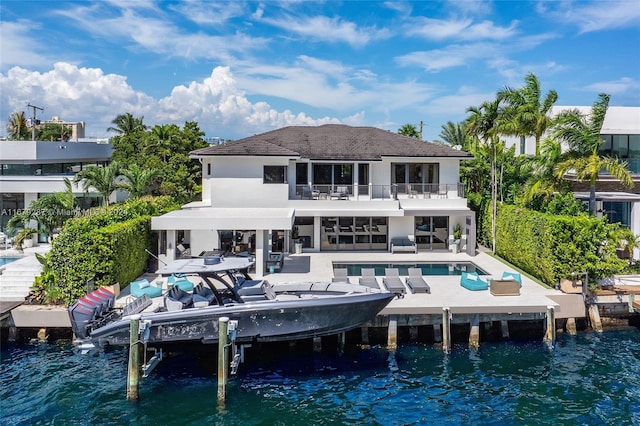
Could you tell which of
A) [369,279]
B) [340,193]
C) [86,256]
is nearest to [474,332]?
[369,279]

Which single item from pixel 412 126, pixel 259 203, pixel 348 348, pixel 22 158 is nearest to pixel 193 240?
pixel 259 203

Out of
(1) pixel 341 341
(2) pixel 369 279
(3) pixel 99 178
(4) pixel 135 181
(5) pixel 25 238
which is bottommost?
(1) pixel 341 341

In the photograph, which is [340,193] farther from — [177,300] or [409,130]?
[409,130]

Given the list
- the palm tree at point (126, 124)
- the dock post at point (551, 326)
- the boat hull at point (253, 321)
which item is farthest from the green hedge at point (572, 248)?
the palm tree at point (126, 124)

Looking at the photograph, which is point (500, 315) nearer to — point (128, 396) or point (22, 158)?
point (128, 396)

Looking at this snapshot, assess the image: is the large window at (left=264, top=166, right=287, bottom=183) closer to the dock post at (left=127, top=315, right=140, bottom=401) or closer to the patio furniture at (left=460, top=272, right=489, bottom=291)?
the patio furniture at (left=460, top=272, right=489, bottom=291)

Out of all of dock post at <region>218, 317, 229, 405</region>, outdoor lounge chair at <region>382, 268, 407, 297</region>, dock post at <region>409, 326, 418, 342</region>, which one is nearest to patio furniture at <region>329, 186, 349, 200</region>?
outdoor lounge chair at <region>382, 268, 407, 297</region>
